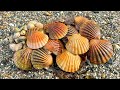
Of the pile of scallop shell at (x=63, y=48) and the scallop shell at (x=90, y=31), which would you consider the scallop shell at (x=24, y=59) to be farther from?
the scallop shell at (x=90, y=31)

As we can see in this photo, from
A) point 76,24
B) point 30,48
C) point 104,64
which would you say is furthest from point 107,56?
point 30,48

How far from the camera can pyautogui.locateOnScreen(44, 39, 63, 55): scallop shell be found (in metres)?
3.30

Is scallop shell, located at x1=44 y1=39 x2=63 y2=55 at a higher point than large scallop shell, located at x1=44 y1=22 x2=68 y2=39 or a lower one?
lower

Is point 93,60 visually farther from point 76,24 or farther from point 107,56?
point 76,24

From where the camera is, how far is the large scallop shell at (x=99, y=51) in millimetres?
3322

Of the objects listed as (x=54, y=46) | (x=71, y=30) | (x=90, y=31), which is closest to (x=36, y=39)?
(x=54, y=46)

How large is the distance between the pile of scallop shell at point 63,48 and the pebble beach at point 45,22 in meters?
0.05

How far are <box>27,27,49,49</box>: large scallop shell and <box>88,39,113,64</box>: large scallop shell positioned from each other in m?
0.37

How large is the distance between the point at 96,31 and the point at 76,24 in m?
0.19

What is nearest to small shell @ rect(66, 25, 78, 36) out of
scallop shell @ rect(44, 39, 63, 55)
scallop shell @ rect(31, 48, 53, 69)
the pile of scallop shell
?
the pile of scallop shell

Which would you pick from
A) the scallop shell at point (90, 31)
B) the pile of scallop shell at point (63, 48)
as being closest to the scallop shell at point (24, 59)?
the pile of scallop shell at point (63, 48)

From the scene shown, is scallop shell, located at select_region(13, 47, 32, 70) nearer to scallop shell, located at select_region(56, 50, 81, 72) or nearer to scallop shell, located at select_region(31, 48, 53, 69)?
scallop shell, located at select_region(31, 48, 53, 69)

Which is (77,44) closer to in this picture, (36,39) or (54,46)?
(54,46)

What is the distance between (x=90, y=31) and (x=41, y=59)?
0.46 meters
